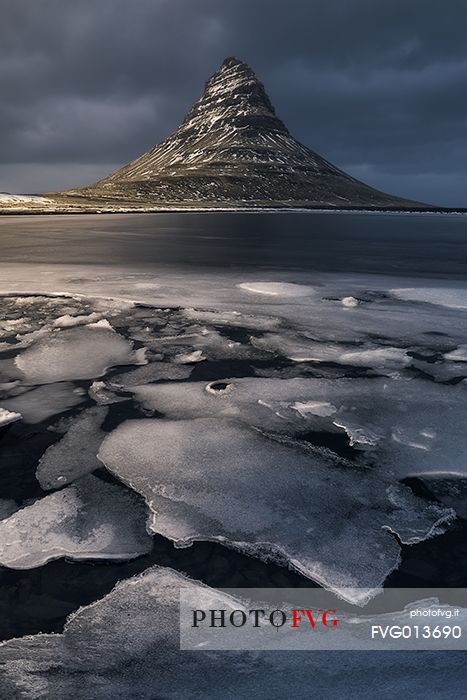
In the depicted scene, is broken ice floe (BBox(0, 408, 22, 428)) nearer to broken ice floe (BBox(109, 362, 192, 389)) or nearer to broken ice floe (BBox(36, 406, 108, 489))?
broken ice floe (BBox(36, 406, 108, 489))

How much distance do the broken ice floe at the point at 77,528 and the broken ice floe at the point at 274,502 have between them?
0.23 m

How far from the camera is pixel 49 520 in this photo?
4.50m

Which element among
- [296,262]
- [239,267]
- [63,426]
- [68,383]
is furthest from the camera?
[296,262]

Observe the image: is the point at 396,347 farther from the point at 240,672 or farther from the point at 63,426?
the point at 240,672

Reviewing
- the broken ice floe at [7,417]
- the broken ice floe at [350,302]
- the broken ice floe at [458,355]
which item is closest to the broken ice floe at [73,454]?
the broken ice floe at [7,417]

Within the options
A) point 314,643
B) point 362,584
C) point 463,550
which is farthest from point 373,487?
point 314,643

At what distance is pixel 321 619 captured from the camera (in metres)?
3.50

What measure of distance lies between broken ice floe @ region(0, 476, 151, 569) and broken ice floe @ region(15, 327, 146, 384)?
11.9 feet

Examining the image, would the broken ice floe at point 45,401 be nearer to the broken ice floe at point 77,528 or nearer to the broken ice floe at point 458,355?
the broken ice floe at point 77,528

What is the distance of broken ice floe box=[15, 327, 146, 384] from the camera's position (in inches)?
329

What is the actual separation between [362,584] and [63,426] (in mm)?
4330

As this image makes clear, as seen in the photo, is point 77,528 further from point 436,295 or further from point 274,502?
point 436,295

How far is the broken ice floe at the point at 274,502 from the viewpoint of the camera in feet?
13.5

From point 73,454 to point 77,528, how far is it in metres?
1.42
